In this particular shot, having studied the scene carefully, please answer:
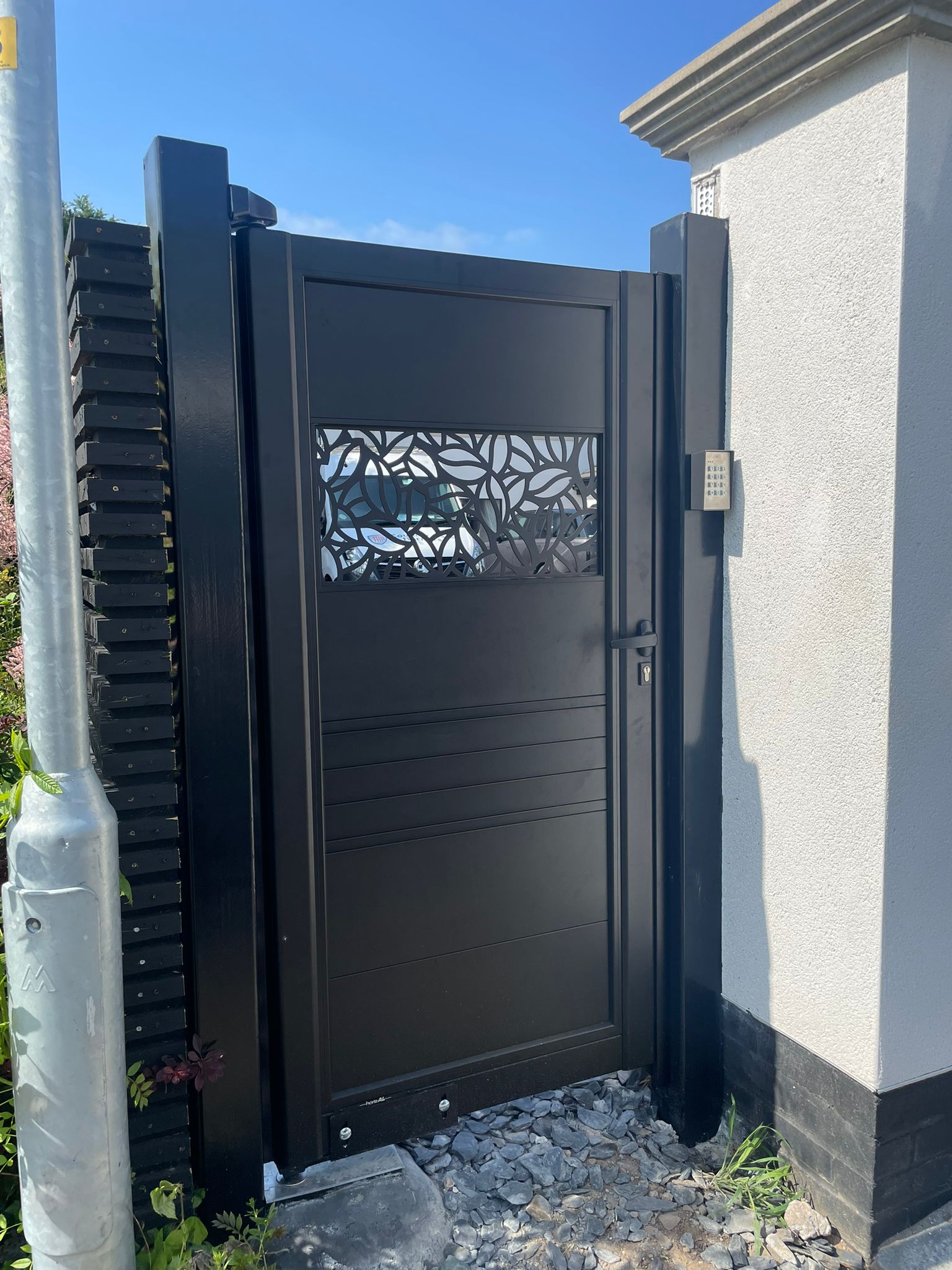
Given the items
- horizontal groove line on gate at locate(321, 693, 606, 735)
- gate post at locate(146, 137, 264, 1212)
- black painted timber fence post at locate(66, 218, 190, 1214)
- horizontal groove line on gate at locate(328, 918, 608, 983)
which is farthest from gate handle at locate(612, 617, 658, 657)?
black painted timber fence post at locate(66, 218, 190, 1214)

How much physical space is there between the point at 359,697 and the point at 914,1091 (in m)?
1.64

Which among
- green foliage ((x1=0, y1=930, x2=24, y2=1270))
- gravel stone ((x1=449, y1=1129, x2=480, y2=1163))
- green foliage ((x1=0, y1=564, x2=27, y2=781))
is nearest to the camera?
green foliage ((x1=0, y1=930, x2=24, y2=1270))

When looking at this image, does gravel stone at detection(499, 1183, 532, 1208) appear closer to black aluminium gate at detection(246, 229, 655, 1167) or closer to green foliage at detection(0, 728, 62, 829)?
black aluminium gate at detection(246, 229, 655, 1167)

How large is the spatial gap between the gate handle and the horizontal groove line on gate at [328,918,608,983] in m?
0.78

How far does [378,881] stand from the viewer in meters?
2.35

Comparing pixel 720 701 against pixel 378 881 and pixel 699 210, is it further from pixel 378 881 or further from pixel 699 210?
pixel 699 210

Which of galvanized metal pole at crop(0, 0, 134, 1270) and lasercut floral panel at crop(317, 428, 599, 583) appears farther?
lasercut floral panel at crop(317, 428, 599, 583)

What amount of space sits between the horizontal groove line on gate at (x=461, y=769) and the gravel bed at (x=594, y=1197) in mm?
981

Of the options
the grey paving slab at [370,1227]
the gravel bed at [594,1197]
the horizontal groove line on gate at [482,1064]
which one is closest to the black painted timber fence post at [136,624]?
the grey paving slab at [370,1227]

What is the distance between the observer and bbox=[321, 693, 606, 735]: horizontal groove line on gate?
2283 millimetres

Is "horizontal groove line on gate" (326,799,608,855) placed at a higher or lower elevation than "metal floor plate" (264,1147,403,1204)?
higher

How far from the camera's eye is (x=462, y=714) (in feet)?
7.91

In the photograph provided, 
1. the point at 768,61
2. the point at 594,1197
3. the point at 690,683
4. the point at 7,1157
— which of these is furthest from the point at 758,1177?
the point at 768,61

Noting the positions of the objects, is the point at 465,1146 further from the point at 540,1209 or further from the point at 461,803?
the point at 461,803
